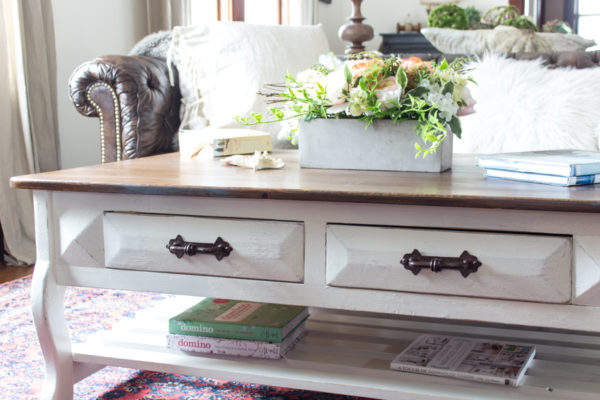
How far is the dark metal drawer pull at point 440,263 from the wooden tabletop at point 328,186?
3.3 inches

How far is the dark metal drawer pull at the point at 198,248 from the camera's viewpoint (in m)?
1.05

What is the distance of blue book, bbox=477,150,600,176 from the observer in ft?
3.25

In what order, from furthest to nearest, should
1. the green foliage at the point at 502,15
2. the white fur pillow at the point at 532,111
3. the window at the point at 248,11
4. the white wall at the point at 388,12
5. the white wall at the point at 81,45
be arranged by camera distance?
the white wall at the point at 388,12 → the window at the point at 248,11 → the green foliage at the point at 502,15 → the white wall at the point at 81,45 → the white fur pillow at the point at 532,111

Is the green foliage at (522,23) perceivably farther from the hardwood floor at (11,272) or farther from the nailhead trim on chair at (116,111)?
the hardwood floor at (11,272)

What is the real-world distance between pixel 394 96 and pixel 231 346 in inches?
21.5

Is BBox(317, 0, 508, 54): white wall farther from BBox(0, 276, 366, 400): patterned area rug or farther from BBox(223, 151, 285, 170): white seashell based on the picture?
BBox(223, 151, 285, 170): white seashell

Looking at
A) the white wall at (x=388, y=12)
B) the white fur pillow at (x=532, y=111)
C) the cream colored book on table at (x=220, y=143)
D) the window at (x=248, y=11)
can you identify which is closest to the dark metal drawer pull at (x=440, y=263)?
the cream colored book on table at (x=220, y=143)

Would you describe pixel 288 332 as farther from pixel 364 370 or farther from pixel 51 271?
pixel 51 271

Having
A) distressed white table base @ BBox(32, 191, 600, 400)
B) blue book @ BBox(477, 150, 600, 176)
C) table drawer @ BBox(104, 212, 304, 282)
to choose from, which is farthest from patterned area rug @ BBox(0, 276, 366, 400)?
blue book @ BBox(477, 150, 600, 176)

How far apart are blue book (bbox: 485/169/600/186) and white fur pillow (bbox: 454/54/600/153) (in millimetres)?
880

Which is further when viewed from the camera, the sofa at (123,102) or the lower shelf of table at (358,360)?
Answer: the sofa at (123,102)

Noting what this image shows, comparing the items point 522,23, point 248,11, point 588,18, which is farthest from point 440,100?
point 588,18

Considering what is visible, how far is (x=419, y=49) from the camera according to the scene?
5.72 m

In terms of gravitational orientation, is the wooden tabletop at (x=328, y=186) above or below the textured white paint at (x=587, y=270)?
above
